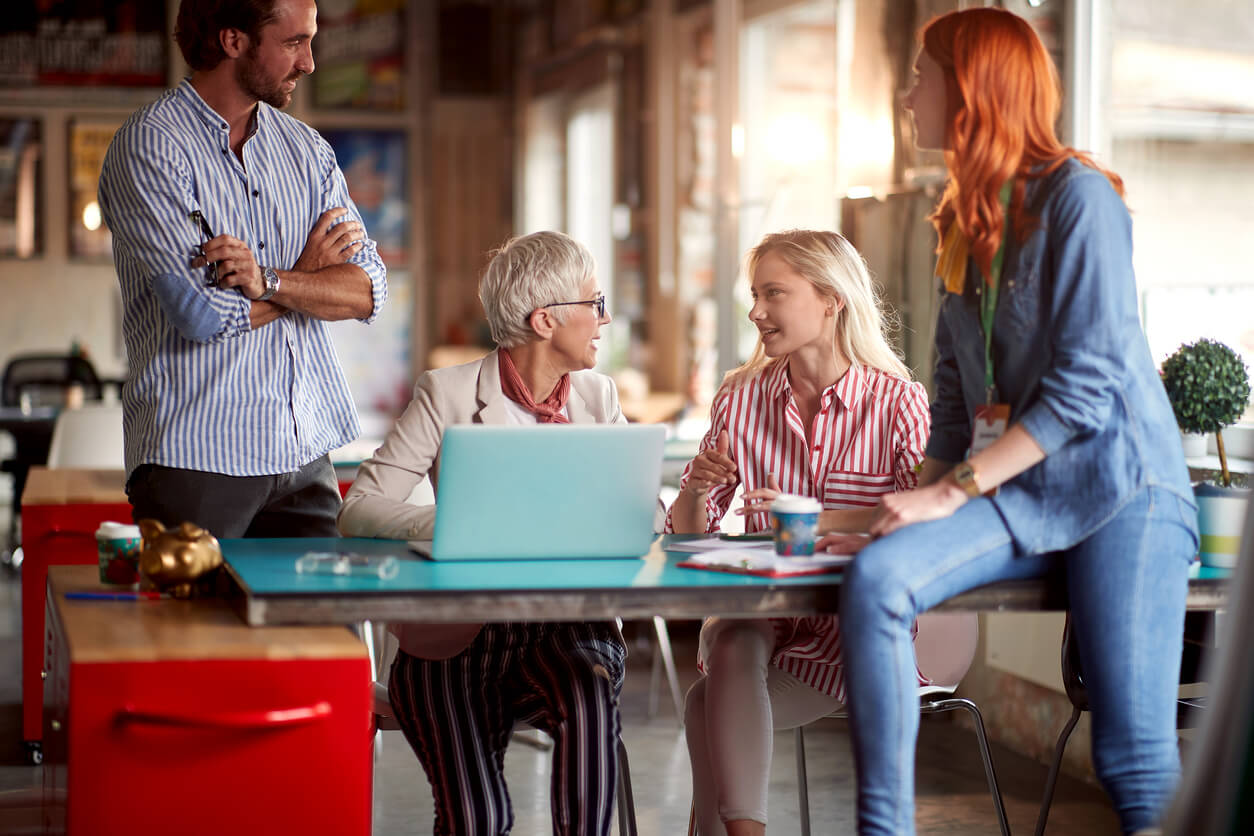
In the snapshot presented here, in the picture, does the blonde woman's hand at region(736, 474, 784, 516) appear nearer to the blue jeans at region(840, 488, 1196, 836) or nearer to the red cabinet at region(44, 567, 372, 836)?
the blue jeans at region(840, 488, 1196, 836)

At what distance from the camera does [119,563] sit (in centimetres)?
215

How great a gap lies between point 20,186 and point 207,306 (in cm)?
840

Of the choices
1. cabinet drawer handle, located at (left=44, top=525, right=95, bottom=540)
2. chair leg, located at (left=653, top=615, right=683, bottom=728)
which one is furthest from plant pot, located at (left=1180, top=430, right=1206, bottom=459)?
cabinet drawer handle, located at (left=44, top=525, right=95, bottom=540)

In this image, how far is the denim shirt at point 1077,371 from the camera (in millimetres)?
1993

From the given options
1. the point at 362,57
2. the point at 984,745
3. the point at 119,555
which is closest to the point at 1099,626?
the point at 984,745

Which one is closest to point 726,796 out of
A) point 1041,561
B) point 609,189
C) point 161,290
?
point 1041,561

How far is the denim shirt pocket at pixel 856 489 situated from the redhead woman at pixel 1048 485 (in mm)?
504

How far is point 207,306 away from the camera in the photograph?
2.47m

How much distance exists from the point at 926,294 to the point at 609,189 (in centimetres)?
443

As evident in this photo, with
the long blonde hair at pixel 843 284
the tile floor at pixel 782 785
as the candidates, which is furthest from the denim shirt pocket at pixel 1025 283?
the tile floor at pixel 782 785

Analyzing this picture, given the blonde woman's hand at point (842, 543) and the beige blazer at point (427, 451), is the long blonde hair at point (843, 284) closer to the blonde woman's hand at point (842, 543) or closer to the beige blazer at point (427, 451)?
the beige blazer at point (427, 451)

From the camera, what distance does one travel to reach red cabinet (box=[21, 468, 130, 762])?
3.66 metres

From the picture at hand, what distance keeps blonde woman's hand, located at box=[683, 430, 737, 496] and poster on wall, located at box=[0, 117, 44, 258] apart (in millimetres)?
8659

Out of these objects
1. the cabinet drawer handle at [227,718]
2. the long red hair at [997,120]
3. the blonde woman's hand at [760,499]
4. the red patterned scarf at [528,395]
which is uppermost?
the long red hair at [997,120]
